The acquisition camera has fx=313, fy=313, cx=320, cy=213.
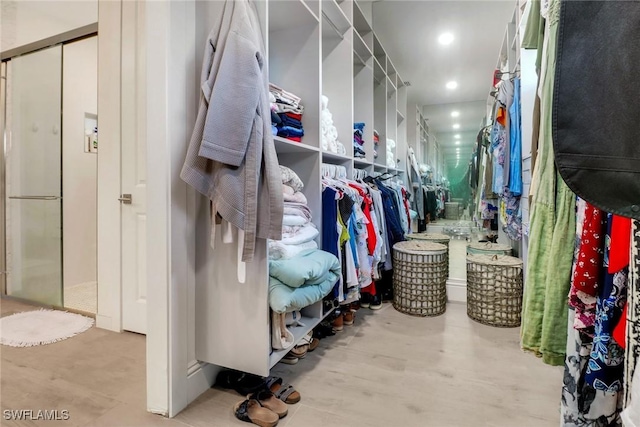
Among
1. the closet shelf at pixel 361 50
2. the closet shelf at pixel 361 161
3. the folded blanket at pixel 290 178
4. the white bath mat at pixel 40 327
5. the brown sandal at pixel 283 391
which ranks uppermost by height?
the closet shelf at pixel 361 50

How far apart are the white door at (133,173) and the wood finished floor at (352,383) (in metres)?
0.25

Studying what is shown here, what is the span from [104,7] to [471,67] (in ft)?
10.7

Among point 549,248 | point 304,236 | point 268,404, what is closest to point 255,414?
point 268,404

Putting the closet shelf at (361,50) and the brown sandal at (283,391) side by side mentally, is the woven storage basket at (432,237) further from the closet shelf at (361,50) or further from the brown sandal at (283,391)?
the brown sandal at (283,391)

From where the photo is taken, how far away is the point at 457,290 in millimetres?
2812

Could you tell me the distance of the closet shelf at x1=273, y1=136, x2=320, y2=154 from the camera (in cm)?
149

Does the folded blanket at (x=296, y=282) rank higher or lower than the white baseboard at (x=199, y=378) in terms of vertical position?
higher

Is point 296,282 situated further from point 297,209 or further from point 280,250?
point 297,209

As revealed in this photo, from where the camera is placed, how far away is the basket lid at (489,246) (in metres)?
2.59

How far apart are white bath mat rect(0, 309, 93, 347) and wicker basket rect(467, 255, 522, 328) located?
9.02 ft

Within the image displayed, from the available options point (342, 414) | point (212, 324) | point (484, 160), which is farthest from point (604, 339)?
point (484, 160)

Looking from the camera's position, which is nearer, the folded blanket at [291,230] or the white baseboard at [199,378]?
the white baseboard at [199,378]

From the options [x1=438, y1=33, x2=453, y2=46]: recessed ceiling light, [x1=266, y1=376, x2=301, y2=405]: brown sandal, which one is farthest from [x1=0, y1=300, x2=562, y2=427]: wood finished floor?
[x1=438, y1=33, x2=453, y2=46]: recessed ceiling light

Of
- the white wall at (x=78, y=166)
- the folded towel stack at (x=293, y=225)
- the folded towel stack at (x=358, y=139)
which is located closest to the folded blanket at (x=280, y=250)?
the folded towel stack at (x=293, y=225)
